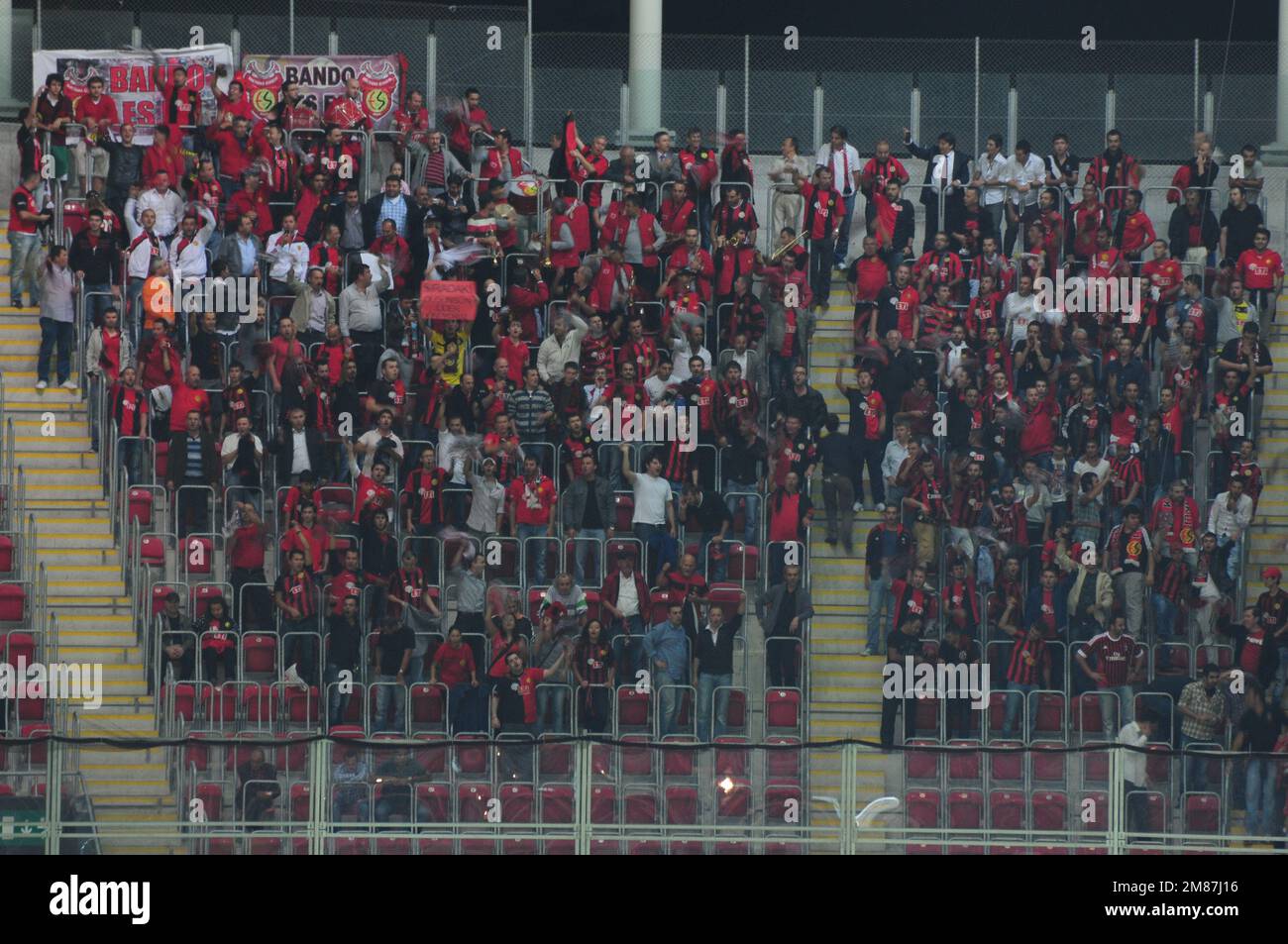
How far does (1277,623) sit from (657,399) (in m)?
5.92

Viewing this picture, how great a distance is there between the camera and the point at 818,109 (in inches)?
1126

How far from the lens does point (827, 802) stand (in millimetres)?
19812

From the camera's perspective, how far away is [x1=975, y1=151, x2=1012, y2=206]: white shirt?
2702cm

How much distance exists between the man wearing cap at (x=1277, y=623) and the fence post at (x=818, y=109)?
7506 millimetres

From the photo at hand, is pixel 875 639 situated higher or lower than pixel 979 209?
lower

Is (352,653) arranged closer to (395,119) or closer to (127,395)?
(127,395)

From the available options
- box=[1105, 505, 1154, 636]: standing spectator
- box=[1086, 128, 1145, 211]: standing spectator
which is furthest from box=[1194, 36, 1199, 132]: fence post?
box=[1105, 505, 1154, 636]: standing spectator

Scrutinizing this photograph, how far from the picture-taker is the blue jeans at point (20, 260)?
86.0 feet

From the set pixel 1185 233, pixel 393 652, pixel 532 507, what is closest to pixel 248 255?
pixel 532 507

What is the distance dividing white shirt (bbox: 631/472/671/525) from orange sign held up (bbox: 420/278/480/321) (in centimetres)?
247

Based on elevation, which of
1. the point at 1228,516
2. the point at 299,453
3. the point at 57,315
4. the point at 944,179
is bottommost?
the point at 1228,516

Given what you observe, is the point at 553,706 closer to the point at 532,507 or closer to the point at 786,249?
the point at 532,507

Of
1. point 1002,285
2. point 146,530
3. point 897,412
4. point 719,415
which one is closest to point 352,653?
point 146,530

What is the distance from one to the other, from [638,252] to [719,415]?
2.24 m
